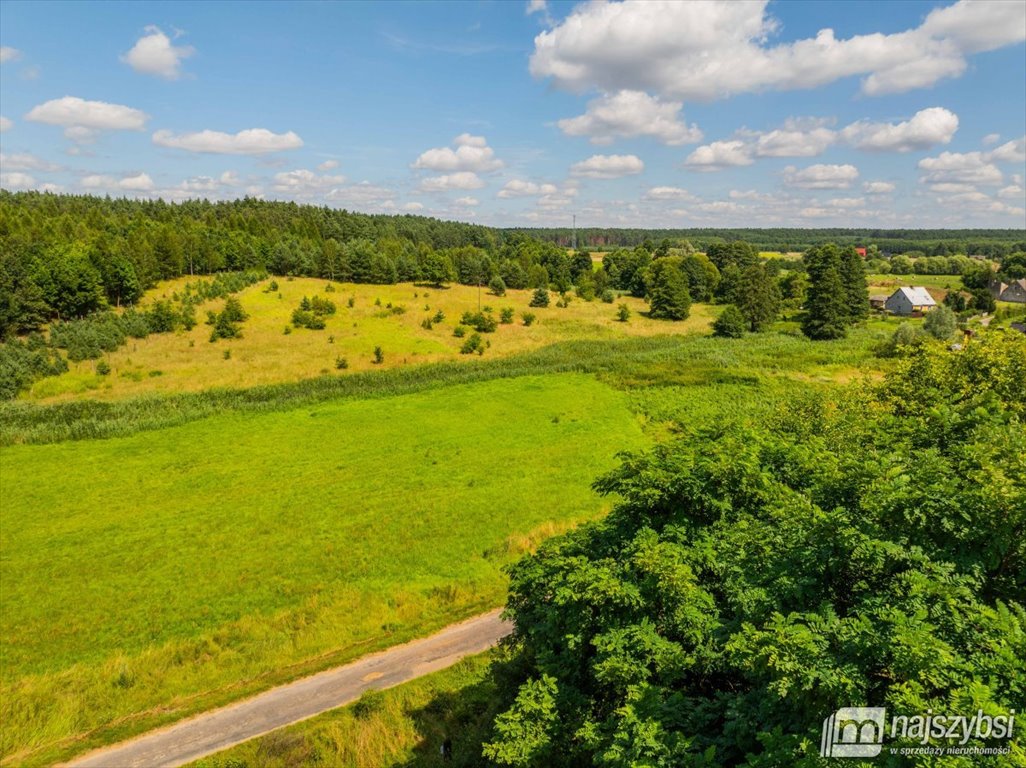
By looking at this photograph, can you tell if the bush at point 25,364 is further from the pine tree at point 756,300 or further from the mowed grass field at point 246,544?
the pine tree at point 756,300

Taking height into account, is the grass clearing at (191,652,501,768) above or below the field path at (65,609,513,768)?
above

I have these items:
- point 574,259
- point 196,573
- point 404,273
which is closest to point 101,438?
point 196,573

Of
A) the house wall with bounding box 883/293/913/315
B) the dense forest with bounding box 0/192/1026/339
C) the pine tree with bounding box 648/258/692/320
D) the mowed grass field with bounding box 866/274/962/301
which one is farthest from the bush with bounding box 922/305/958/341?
the mowed grass field with bounding box 866/274/962/301

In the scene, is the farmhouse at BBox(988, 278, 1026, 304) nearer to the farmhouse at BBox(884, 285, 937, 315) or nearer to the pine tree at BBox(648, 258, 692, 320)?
the farmhouse at BBox(884, 285, 937, 315)

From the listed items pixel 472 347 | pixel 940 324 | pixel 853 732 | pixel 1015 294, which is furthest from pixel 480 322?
pixel 1015 294

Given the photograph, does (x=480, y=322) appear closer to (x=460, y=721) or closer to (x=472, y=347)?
(x=472, y=347)

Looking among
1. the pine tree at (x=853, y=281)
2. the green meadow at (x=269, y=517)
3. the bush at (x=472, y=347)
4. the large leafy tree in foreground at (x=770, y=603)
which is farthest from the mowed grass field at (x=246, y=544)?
the pine tree at (x=853, y=281)

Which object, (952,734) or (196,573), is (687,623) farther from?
(196,573)
